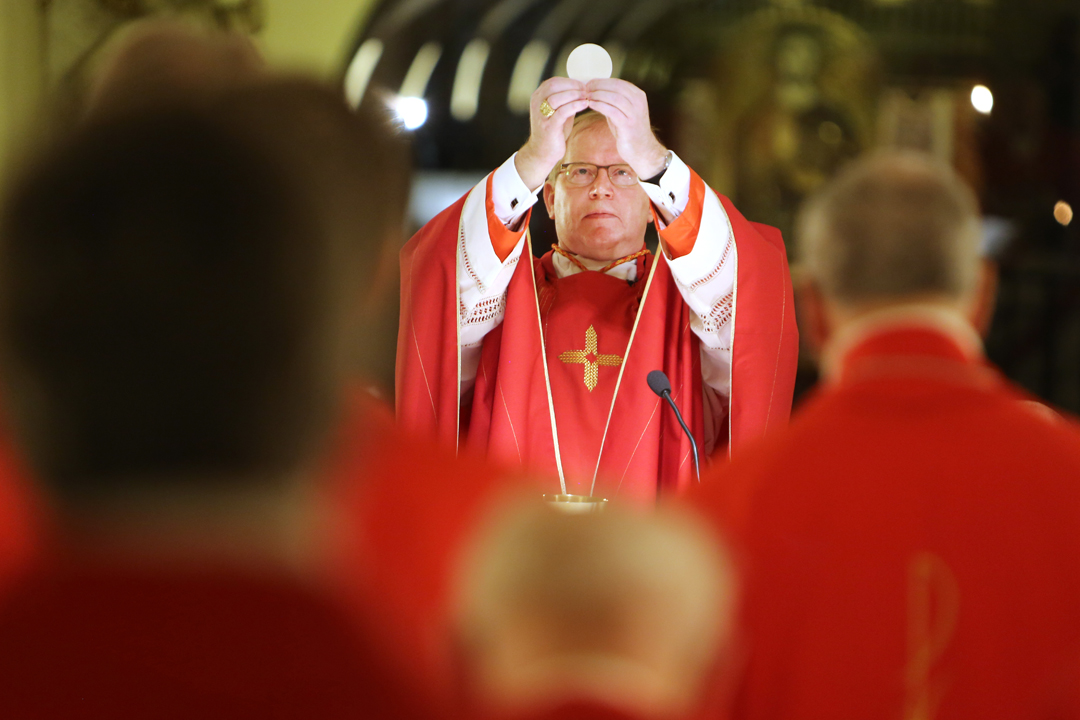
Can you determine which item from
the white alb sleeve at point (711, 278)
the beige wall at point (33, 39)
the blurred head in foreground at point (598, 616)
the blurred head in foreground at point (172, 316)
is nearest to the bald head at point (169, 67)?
the blurred head in foreground at point (172, 316)

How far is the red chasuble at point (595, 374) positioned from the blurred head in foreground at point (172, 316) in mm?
2392

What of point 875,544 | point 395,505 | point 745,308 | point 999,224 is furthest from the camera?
point 999,224

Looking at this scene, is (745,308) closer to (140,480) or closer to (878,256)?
(878,256)

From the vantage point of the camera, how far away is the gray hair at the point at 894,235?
174 centimetres

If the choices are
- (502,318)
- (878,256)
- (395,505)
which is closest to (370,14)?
(502,318)

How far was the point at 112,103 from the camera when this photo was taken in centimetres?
76

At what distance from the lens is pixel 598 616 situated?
2.27 ft

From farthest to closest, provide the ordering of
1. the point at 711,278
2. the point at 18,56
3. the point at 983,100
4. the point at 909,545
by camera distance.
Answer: the point at 983,100 < the point at 18,56 < the point at 711,278 < the point at 909,545

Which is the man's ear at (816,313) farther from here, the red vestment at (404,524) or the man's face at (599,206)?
the man's face at (599,206)

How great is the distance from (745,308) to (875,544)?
153 cm

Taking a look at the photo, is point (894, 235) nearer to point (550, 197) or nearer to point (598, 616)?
point (598, 616)

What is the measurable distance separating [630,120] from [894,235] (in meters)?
1.39

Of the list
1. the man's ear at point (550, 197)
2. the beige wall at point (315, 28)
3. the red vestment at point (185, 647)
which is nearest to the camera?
the red vestment at point (185, 647)

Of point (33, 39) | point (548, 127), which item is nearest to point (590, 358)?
point (548, 127)
